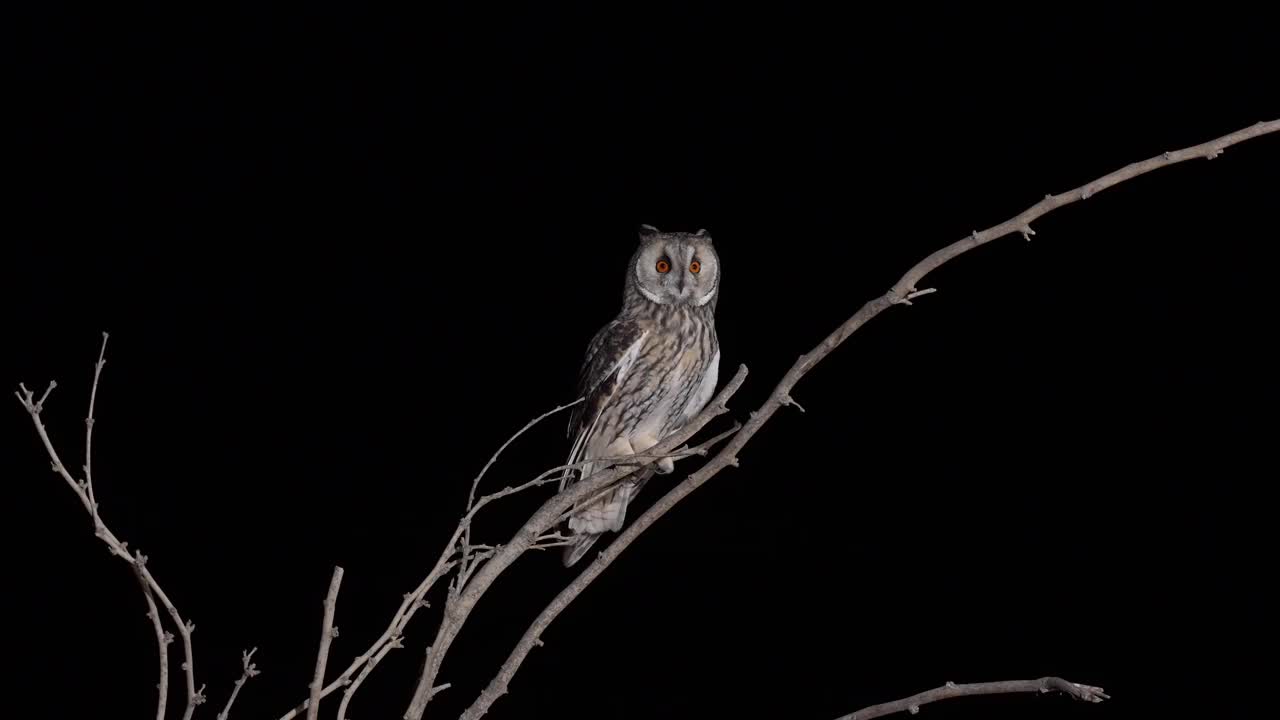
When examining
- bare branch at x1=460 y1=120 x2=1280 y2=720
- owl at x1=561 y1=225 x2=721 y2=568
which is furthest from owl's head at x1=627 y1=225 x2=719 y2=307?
bare branch at x1=460 y1=120 x2=1280 y2=720

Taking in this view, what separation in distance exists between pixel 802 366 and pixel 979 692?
0.45m

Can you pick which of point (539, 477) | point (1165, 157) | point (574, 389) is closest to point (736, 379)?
point (539, 477)

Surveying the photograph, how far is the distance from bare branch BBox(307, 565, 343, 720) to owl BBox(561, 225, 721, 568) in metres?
0.76

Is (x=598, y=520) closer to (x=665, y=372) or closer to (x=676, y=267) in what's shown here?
(x=665, y=372)

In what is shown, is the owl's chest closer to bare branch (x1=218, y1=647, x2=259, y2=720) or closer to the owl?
the owl

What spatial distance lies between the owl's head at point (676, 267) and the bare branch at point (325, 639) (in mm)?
996

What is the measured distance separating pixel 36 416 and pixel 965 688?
1136 mm

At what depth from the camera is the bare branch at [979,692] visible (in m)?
1.34

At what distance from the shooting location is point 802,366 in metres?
1.50

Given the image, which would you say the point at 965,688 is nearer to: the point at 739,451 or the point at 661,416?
the point at 739,451

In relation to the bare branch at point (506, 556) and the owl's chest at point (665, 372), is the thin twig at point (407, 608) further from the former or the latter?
the owl's chest at point (665, 372)

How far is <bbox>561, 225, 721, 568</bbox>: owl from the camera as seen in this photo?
2.18 m

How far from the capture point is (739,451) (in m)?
1.55

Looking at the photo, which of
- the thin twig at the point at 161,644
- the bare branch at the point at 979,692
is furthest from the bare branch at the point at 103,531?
the bare branch at the point at 979,692
